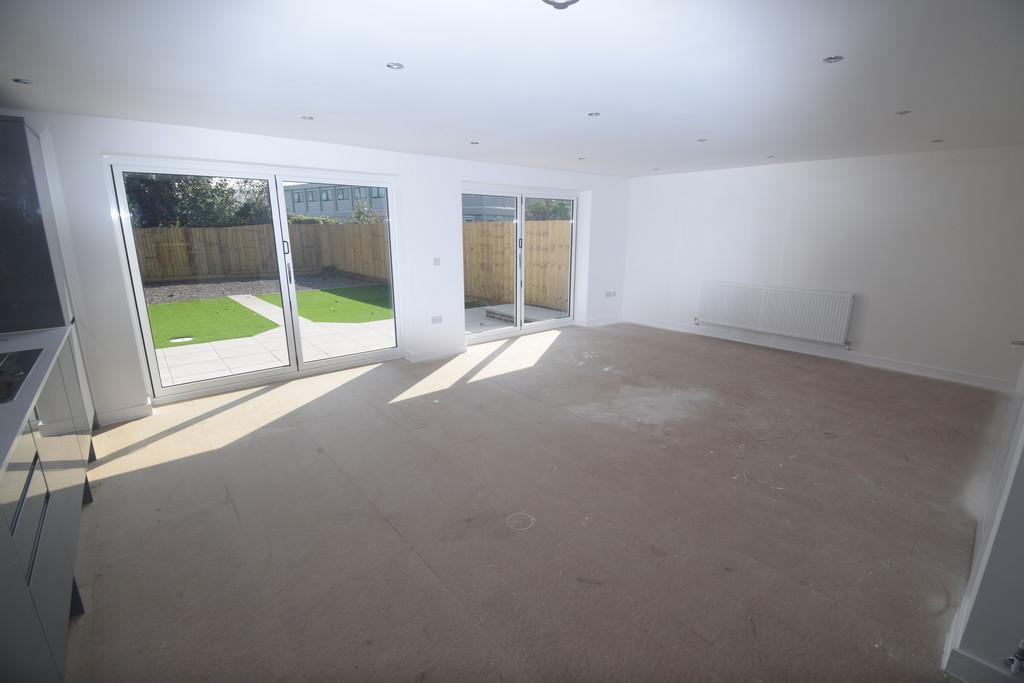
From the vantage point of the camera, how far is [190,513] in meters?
2.60

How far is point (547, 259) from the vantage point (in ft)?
24.9

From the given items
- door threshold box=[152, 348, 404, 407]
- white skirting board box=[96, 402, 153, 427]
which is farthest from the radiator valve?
white skirting board box=[96, 402, 153, 427]

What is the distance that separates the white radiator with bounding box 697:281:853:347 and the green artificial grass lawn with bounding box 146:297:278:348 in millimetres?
5865

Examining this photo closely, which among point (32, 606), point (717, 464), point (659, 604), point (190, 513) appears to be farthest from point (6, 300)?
point (717, 464)

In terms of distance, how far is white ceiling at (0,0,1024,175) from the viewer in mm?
1825

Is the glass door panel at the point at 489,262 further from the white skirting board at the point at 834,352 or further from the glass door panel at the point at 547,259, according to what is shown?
the white skirting board at the point at 834,352

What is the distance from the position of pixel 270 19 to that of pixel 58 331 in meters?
2.50

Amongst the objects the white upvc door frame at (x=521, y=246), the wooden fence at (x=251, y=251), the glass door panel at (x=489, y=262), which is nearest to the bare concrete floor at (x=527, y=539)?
the wooden fence at (x=251, y=251)

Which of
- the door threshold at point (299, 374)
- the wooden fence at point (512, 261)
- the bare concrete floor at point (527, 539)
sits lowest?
the bare concrete floor at point (527, 539)

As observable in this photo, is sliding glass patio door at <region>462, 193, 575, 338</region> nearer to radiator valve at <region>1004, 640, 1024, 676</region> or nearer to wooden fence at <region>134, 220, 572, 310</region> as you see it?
wooden fence at <region>134, 220, 572, 310</region>

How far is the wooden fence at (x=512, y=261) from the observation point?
661 cm

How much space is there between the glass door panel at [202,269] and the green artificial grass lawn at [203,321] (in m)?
0.01

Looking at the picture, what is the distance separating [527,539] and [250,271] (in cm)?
386

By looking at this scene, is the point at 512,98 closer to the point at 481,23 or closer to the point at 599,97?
the point at 599,97
